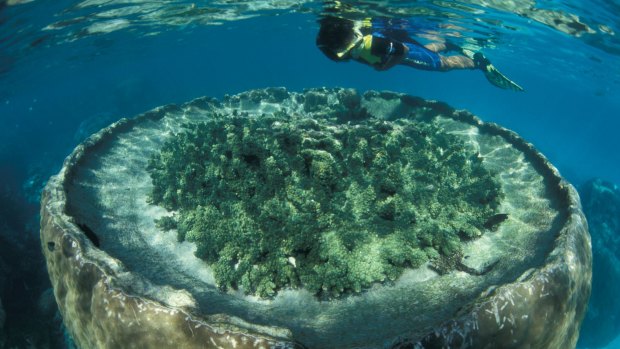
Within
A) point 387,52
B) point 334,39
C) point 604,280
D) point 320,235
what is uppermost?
point 334,39

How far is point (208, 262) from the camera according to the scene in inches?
177

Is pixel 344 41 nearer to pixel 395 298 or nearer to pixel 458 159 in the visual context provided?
pixel 458 159

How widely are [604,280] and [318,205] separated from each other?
1617 cm

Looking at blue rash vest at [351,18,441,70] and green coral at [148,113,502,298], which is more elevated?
blue rash vest at [351,18,441,70]

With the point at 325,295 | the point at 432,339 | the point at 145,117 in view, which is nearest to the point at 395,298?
the point at 325,295

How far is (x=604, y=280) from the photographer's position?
14242mm

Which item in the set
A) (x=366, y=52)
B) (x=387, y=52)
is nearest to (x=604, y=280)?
(x=387, y=52)

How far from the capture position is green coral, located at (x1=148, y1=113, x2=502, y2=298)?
13.3 feet

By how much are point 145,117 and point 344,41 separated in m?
5.42

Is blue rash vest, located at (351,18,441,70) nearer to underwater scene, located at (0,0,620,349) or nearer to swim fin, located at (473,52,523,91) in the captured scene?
underwater scene, located at (0,0,620,349)

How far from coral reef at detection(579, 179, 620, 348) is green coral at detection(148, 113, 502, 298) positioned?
42.5ft

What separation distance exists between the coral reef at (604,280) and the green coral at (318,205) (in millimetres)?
12963

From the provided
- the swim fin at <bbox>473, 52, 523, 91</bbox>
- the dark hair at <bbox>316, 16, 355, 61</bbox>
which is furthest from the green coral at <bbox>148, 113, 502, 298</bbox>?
the swim fin at <bbox>473, 52, 523, 91</bbox>

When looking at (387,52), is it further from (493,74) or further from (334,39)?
(493,74)
